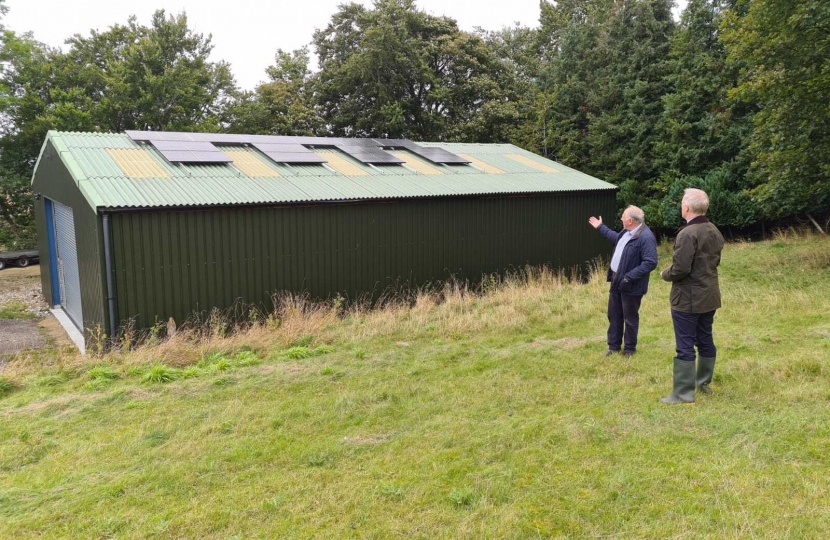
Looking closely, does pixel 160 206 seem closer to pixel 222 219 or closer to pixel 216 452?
pixel 222 219

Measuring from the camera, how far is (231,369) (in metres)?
6.53

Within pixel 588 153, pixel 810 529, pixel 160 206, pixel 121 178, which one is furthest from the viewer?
pixel 588 153

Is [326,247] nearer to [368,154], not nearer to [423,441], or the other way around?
[368,154]

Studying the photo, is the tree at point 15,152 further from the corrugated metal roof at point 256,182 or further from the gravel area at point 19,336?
the corrugated metal roof at point 256,182

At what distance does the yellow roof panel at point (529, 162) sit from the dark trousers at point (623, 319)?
9.92m

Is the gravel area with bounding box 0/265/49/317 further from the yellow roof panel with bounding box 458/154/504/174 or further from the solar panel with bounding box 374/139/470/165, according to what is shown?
the yellow roof panel with bounding box 458/154/504/174

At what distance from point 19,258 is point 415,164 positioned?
51.0 ft

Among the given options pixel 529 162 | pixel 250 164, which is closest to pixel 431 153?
pixel 529 162

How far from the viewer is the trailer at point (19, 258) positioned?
20.3 metres

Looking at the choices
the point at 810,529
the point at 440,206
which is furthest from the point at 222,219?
the point at 810,529

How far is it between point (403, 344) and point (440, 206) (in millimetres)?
4841

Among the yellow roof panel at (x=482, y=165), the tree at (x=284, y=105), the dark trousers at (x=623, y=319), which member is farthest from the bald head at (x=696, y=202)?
the tree at (x=284, y=105)

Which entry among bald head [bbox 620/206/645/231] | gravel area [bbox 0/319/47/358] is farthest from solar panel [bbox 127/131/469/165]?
bald head [bbox 620/206/645/231]

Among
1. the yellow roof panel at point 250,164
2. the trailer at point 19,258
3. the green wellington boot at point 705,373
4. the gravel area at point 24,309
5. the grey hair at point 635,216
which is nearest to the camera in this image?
the green wellington boot at point 705,373
